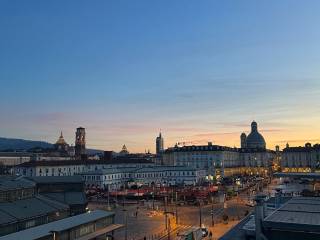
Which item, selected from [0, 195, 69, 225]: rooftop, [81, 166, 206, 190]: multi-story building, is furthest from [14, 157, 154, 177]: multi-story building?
[0, 195, 69, 225]: rooftop

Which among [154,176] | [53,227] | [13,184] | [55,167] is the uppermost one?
[55,167]

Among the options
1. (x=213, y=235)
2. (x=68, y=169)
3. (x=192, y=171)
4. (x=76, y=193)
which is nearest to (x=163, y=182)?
(x=192, y=171)

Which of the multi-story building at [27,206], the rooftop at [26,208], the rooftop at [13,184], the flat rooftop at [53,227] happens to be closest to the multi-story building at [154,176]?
the multi-story building at [27,206]

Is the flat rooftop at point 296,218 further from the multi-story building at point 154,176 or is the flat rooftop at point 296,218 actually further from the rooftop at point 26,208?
the multi-story building at point 154,176

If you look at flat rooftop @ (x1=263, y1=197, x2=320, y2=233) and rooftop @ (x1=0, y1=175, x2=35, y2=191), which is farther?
rooftop @ (x1=0, y1=175, x2=35, y2=191)

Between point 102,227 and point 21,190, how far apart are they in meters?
11.4

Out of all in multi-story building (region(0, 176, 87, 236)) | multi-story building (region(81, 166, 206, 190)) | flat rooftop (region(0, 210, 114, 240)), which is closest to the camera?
flat rooftop (region(0, 210, 114, 240))

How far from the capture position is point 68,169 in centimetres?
15938

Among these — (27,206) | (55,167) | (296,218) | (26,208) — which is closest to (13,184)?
(27,206)

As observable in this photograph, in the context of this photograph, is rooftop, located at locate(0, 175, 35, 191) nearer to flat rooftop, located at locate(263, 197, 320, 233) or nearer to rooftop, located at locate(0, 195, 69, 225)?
rooftop, located at locate(0, 195, 69, 225)

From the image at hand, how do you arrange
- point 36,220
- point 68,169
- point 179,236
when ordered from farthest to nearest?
1. point 68,169
2. point 179,236
3. point 36,220

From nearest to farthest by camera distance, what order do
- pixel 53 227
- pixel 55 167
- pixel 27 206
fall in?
pixel 53 227 → pixel 27 206 → pixel 55 167

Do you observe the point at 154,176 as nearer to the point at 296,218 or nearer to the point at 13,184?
the point at 13,184

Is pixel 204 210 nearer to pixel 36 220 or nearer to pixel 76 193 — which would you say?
pixel 76 193
